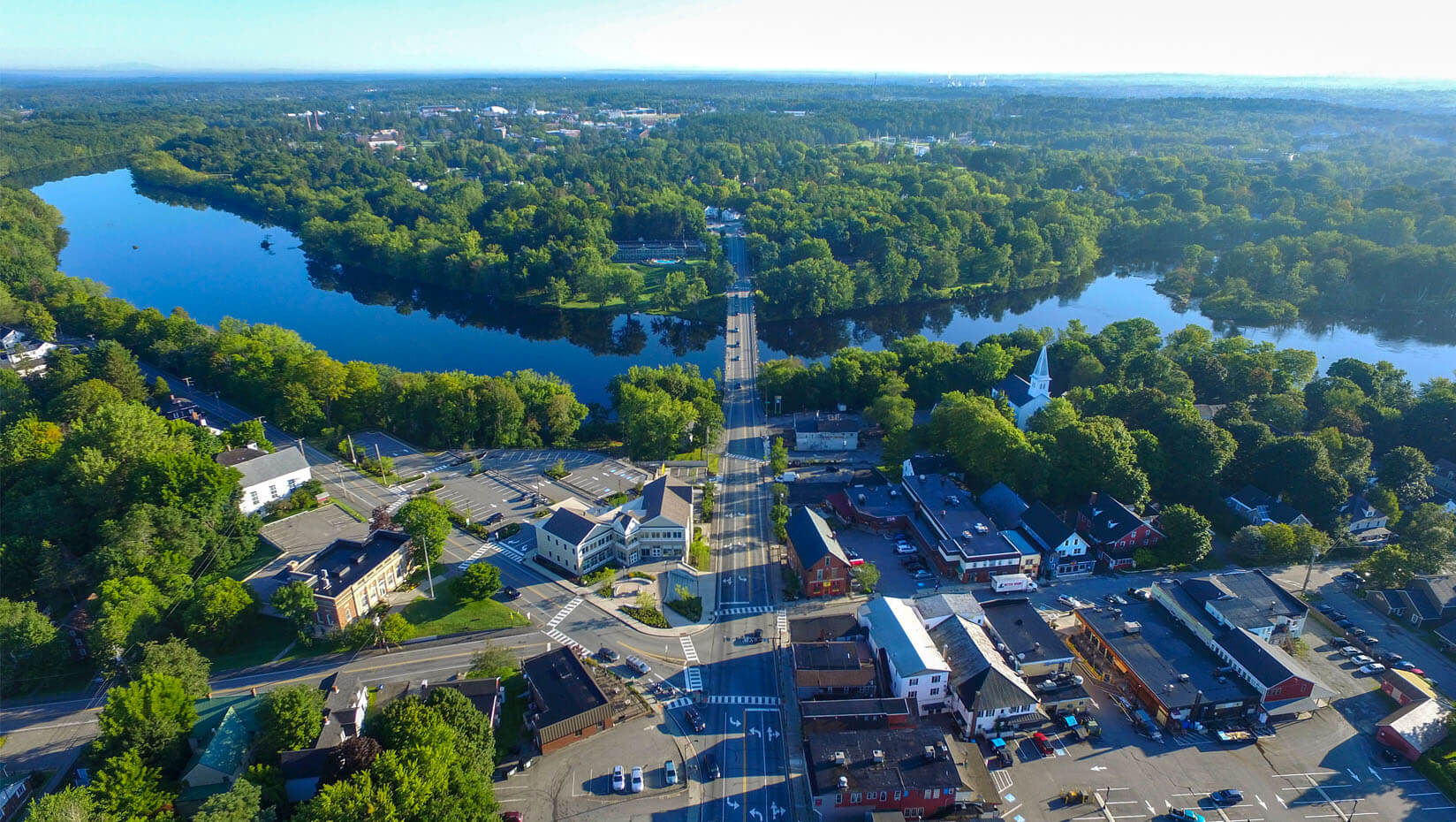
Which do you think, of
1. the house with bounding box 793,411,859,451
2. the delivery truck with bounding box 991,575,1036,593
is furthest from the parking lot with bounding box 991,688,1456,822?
the house with bounding box 793,411,859,451

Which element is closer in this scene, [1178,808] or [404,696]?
[1178,808]

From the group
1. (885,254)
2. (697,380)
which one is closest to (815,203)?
(885,254)

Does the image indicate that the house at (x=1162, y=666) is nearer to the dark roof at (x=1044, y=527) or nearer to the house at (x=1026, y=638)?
the house at (x=1026, y=638)

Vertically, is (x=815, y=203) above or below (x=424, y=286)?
above

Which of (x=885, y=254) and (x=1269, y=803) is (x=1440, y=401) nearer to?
(x=1269, y=803)

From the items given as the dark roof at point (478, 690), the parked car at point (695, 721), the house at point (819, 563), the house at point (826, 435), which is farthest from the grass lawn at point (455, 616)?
the house at point (826, 435)

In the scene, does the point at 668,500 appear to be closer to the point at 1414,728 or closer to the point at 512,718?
the point at 512,718

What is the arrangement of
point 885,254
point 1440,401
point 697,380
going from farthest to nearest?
1. point 885,254
2. point 697,380
3. point 1440,401

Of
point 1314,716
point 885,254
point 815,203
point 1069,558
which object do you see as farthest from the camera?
point 815,203
